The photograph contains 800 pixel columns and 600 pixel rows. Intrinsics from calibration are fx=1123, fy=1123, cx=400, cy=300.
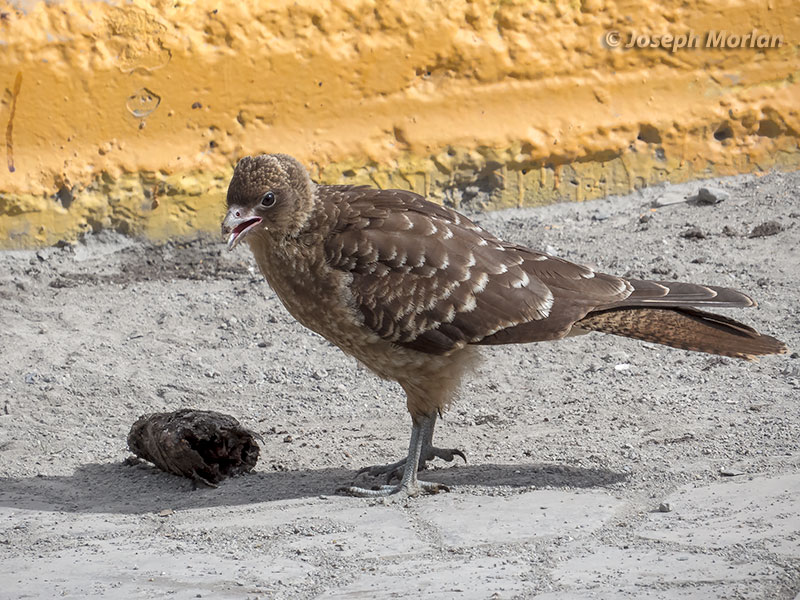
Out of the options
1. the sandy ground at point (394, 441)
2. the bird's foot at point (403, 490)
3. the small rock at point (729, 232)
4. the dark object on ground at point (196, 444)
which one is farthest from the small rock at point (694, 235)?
the dark object on ground at point (196, 444)

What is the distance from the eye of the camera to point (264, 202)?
4.84 m

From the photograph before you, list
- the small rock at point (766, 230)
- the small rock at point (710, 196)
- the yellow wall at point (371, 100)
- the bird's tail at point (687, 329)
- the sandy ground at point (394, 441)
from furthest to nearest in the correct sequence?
the small rock at point (710, 196)
the small rock at point (766, 230)
the yellow wall at point (371, 100)
the bird's tail at point (687, 329)
the sandy ground at point (394, 441)

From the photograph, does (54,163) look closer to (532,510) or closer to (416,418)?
(416,418)

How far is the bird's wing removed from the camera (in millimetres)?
4691

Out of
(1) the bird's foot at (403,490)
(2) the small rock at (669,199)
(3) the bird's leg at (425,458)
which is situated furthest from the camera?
(2) the small rock at (669,199)

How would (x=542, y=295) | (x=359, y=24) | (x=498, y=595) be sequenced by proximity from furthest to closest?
(x=359, y=24)
(x=542, y=295)
(x=498, y=595)

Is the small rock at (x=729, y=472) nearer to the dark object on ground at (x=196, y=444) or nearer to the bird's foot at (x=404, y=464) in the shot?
the bird's foot at (x=404, y=464)

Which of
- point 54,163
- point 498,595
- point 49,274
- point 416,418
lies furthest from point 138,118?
point 498,595

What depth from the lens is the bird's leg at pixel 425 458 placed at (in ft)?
16.4

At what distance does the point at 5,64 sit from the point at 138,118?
2.82 ft

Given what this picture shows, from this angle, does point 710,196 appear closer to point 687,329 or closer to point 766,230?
point 766,230

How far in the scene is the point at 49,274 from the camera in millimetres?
7168

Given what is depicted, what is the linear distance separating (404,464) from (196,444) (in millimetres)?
912

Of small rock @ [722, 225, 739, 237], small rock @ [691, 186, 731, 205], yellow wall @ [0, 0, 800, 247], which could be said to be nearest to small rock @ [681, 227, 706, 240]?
small rock @ [722, 225, 739, 237]
